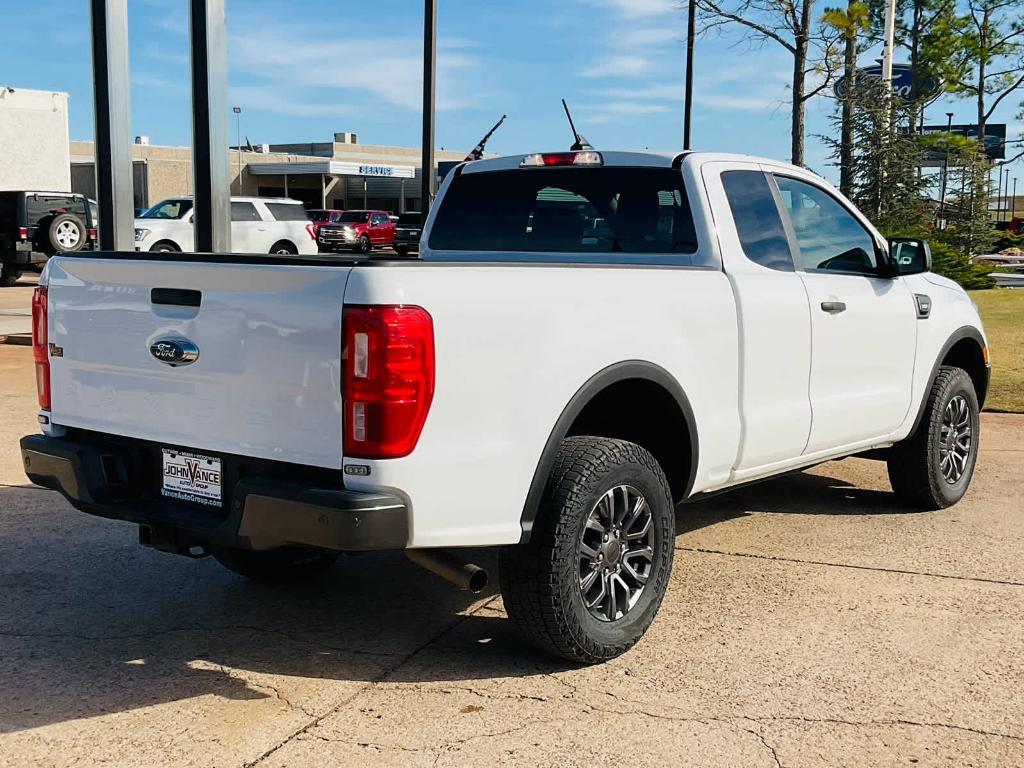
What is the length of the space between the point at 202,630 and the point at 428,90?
9.81 m

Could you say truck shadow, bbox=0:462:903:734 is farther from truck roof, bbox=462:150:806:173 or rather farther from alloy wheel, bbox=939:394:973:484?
alloy wheel, bbox=939:394:973:484

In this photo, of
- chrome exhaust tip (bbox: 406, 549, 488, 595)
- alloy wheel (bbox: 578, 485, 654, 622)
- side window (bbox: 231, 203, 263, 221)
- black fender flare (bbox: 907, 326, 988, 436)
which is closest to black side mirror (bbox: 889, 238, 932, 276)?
black fender flare (bbox: 907, 326, 988, 436)

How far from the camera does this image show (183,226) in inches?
1003

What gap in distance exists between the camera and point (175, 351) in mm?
3988

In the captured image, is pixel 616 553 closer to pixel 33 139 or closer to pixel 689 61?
pixel 689 61

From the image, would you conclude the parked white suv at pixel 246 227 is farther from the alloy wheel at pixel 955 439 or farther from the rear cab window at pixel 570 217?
the alloy wheel at pixel 955 439

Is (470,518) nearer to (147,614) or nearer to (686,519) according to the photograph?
(147,614)

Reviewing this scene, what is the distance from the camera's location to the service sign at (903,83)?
2423 centimetres

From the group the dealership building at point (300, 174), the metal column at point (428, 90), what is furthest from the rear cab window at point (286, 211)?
the dealership building at point (300, 174)

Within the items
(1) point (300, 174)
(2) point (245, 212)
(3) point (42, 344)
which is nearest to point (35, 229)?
(2) point (245, 212)

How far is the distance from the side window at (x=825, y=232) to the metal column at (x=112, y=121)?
582 cm

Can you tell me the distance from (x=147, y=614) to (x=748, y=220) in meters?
3.09

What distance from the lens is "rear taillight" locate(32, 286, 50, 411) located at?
4.47 metres

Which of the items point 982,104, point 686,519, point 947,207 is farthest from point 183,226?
point 982,104
